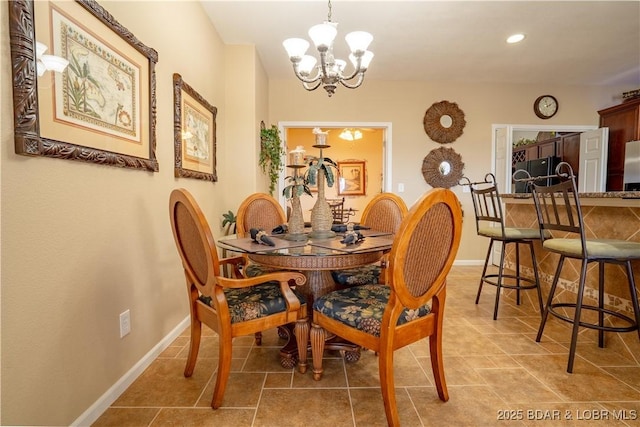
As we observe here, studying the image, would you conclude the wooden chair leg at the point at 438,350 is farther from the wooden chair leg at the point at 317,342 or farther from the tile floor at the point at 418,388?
the wooden chair leg at the point at 317,342

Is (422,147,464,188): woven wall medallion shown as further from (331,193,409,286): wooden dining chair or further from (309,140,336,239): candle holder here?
(309,140,336,239): candle holder

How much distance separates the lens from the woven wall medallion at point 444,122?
4.58 m

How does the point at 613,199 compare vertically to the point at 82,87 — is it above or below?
below

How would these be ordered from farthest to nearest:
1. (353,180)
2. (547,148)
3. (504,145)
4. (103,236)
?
(353,180), (547,148), (504,145), (103,236)

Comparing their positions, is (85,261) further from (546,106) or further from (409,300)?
(546,106)

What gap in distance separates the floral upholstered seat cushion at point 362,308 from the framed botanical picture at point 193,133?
4.93ft

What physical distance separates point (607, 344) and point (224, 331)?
2441 millimetres

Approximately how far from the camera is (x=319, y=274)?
6.14 feet

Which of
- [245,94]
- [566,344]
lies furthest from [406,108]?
[566,344]

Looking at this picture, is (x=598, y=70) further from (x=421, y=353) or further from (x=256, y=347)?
(x=256, y=347)

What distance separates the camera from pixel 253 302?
4.94ft

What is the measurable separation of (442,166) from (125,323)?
14.2ft

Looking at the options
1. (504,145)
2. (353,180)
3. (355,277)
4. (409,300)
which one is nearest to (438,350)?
(409,300)

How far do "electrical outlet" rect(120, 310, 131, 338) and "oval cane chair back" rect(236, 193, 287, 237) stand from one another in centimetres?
85
